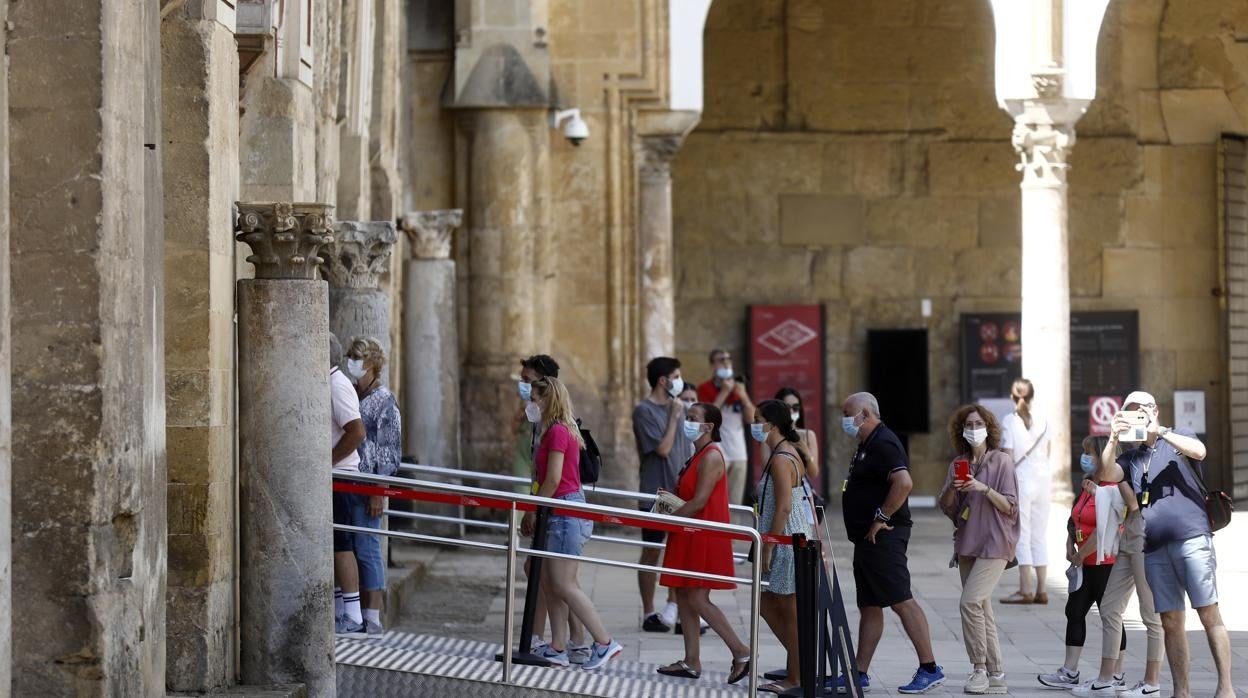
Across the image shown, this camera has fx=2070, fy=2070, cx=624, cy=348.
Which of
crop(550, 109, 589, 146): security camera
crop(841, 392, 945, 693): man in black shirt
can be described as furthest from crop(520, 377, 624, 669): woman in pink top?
crop(550, 109, 589, 146): security camera

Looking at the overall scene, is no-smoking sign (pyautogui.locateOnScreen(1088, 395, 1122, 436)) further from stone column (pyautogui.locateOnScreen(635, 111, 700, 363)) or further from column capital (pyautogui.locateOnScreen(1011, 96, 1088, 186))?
stone column (pyautogui.locateOnScreen(635, 111, 700, 363))

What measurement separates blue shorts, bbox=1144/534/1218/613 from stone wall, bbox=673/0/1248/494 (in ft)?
42.0

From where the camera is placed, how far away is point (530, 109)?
55.9 ft

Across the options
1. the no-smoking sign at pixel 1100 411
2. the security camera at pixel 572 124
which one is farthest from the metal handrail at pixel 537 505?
the no-smoking sign at pixel 1100 411

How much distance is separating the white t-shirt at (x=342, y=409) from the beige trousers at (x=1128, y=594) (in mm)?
3534

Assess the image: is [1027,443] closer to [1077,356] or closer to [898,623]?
[898,623]

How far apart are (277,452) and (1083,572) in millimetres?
4139

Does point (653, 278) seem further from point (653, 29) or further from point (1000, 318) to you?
point (1000, 318)

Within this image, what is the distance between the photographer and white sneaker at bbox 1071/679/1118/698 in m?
9.71

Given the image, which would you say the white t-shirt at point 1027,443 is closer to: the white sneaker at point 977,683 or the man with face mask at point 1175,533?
the white sneaker at point 977,683

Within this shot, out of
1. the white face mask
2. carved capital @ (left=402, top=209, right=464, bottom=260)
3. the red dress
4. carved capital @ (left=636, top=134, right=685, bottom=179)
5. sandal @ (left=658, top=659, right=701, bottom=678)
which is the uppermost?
carved capital @ (left=636, top=134, right=685, bottom=179)

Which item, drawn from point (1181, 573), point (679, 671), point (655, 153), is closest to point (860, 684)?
point (679, 671)

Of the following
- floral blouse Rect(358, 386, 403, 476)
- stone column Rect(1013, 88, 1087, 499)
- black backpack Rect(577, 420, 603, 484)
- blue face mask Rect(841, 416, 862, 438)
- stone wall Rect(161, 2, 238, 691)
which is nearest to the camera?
stone wall Rect(161, 2, 238, 691)

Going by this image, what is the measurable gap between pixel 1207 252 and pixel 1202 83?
5.93 ft
